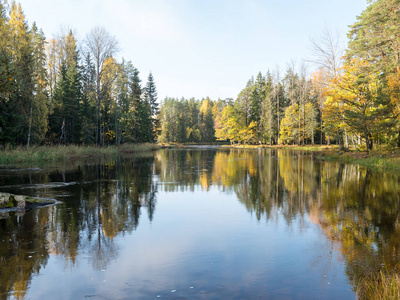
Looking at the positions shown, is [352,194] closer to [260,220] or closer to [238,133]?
[260,220]

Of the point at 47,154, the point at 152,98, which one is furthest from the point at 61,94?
the point at 152,98

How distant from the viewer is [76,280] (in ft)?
15.9

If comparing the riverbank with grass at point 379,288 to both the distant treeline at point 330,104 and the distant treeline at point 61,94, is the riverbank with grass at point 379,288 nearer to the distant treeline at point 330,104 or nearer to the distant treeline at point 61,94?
the distant treeline at point 61,94

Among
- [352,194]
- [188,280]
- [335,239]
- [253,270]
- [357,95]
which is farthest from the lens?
[357,95]

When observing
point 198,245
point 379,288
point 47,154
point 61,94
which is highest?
point 61,94

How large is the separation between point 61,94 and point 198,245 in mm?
34803

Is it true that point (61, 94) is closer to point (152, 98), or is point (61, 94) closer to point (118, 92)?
point (118, 92)

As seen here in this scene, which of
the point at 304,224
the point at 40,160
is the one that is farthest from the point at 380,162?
the point at 40,160

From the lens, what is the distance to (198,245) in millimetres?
6570

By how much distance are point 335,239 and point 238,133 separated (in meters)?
73.0

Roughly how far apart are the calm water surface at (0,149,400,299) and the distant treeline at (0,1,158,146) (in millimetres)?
5024

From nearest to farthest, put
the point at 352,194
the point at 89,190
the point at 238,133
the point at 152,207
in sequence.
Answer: the point at 152,207, the point at 352,194, the point at 89,190, the point at 238,133

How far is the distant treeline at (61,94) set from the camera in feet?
85.4

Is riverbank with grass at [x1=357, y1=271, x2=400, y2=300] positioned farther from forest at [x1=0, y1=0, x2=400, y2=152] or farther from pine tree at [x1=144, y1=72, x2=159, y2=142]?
pine tree at [x1=144, y1=72, x2=159, y2=142]
